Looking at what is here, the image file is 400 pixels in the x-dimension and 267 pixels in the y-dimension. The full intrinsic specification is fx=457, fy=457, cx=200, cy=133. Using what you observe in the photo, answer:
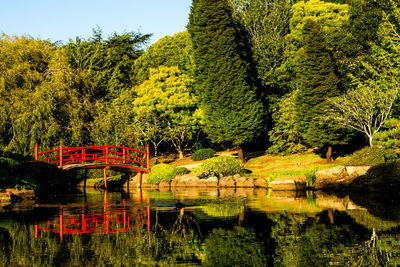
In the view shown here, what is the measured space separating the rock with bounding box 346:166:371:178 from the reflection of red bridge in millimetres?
12862

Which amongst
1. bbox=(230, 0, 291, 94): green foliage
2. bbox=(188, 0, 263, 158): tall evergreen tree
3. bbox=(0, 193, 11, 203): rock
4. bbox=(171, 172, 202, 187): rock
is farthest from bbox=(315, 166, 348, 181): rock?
bbox=(0, 193, 11, 203): rock

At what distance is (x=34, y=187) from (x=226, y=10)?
78.5 feet

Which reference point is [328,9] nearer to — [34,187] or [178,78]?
[178,78]

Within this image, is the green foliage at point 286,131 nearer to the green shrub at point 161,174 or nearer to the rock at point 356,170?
the green shrub at point 161,174

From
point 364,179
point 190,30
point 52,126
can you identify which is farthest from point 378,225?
point 190,30

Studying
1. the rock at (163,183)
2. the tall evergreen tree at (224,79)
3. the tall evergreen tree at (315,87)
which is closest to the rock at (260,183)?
the tall evergreen tree at (315,87)

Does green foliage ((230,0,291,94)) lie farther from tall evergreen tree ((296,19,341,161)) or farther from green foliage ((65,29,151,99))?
green foliage ((65,29,151,99))

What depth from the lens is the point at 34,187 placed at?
25.5 meters

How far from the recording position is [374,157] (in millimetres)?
26625

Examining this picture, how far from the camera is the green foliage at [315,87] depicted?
34.9 metres

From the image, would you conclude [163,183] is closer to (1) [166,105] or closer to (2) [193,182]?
(2) [193,182]

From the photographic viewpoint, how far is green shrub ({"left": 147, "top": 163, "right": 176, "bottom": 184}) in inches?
1380

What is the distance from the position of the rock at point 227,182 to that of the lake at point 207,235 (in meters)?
11.4

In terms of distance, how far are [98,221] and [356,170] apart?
54.3 ft
